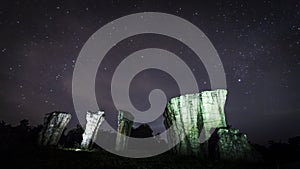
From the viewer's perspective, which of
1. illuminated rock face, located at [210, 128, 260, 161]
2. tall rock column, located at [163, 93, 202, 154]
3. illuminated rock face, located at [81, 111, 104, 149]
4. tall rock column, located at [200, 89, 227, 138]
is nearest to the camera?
illuminated rock face, located at [210, 128, 260, 161]

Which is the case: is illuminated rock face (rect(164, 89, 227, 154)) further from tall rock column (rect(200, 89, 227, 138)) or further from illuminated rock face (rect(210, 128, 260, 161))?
illuminated rock face (rect(210, 128, 260, 161))

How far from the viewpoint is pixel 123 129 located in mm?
39094

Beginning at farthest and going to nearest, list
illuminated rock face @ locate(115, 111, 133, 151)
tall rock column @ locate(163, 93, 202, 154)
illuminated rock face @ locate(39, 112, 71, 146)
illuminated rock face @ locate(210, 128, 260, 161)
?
1. illuminated rock face @ locate(115, 111, 133, 151)
2. illuminated rock face @ locate(39, 112, 71, 146)
3. tall rock column @ locate(163, 93, 202, 154)
4. illuminated rock face @ locate(210, 128, 260, 161)

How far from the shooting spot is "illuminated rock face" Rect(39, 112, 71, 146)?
35.0 meters

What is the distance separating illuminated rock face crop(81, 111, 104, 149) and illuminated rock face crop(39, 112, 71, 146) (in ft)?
13.0

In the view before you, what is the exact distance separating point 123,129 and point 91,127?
6117 millimetres

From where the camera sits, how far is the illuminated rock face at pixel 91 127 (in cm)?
3719

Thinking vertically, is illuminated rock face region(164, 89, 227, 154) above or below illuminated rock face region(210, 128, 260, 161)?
above

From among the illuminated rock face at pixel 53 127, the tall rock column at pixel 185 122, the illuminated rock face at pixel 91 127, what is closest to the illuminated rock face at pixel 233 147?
the tall rock column at pixel 185 122

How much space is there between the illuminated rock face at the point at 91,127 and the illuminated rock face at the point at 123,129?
3.89 metres

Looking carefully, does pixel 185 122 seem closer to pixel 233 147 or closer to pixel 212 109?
pixel 212 109

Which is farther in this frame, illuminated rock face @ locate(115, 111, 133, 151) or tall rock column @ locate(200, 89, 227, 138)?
illuminated rock face @ locate(115, 111, 133, 151)

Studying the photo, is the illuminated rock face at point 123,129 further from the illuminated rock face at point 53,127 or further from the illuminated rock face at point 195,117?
the illuminated rock face at point 195,117

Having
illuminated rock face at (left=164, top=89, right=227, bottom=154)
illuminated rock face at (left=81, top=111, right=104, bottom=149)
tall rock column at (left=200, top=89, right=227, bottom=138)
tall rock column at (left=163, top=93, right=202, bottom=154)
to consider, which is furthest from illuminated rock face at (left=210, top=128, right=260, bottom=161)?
illuminated rock face at (left=81, top=111, right=104, bottom=149)
